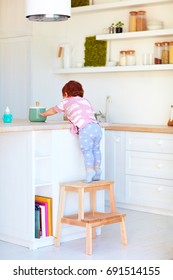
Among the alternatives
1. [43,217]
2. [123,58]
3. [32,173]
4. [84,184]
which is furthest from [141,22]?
[43,217]

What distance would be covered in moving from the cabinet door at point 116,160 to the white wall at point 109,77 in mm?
526

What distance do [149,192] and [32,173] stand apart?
1.83 meters

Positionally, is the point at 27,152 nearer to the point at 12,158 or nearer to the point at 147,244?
the point at 12,158

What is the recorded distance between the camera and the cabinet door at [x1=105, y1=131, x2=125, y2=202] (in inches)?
252

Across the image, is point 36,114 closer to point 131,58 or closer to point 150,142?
point 150,142

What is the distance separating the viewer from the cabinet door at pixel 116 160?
6.41 metres

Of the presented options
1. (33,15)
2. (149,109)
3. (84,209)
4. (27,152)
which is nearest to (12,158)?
(27,152)

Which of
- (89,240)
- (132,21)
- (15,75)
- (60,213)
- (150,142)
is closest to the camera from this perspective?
(89,240)

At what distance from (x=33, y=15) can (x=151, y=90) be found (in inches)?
86.9

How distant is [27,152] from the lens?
15.6 ft

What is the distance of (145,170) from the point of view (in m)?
6.21

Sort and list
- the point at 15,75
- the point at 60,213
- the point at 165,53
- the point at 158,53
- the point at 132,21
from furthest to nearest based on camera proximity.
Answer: the point at 15,75 → the point at 132,21 → the point at 158,53 → the point at 165,53 → the point at 60,213

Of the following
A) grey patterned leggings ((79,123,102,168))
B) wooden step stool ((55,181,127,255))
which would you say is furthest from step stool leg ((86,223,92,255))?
grey patterned leggings ((79,123,102,168))

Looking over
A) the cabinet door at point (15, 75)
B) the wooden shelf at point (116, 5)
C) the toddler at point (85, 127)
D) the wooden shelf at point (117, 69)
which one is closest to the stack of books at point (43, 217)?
the toddler at point (85, 127)
